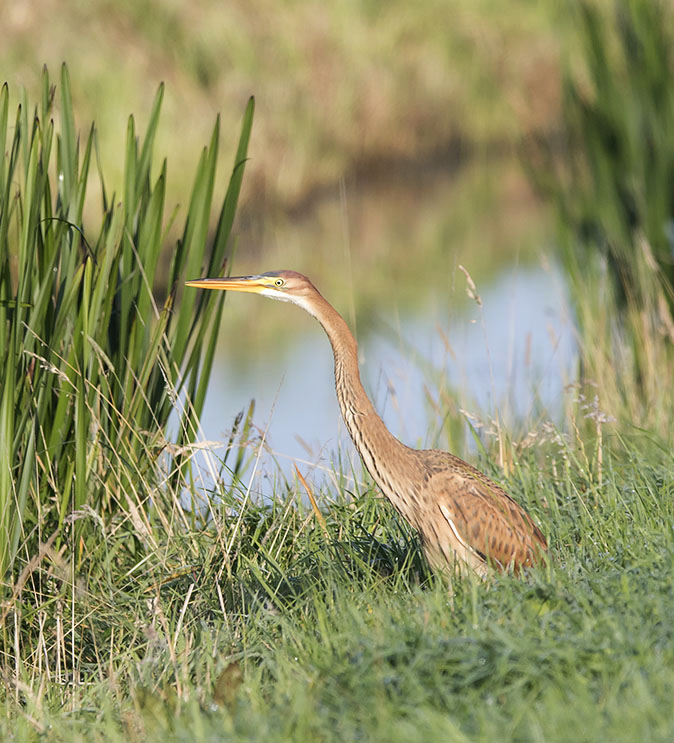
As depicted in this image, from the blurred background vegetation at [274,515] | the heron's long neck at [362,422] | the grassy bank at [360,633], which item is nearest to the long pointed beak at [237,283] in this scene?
the heron's long neck at [362,422]

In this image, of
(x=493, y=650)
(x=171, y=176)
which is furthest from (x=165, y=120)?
(x=493, y=650)

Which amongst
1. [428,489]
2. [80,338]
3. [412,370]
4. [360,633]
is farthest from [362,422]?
[412,370]

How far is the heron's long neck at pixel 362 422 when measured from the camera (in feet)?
11.4

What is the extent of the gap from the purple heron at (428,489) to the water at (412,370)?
172 centimetres

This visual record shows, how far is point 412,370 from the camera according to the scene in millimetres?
7039

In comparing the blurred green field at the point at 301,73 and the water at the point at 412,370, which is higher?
the blurred green field at the point at 301,73

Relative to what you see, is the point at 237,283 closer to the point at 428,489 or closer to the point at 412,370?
the point at 428,489

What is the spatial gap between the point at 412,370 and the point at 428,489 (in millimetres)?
3589

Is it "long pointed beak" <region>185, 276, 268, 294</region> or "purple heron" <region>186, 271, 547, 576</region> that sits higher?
"long pointed beak" <region>185, 276, 268, 294</region>

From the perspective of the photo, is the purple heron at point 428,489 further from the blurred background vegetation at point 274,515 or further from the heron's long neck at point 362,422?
the blurred background vegetation at point 274,515

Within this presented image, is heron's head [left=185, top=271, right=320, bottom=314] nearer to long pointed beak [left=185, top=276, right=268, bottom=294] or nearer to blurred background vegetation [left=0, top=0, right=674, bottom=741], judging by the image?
long pointed beak [left=185, top=276, right=268, bottom=294]

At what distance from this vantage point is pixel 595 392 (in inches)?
218

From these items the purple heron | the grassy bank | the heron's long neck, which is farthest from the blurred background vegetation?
the heron's long neck

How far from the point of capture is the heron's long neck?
11.4ft
